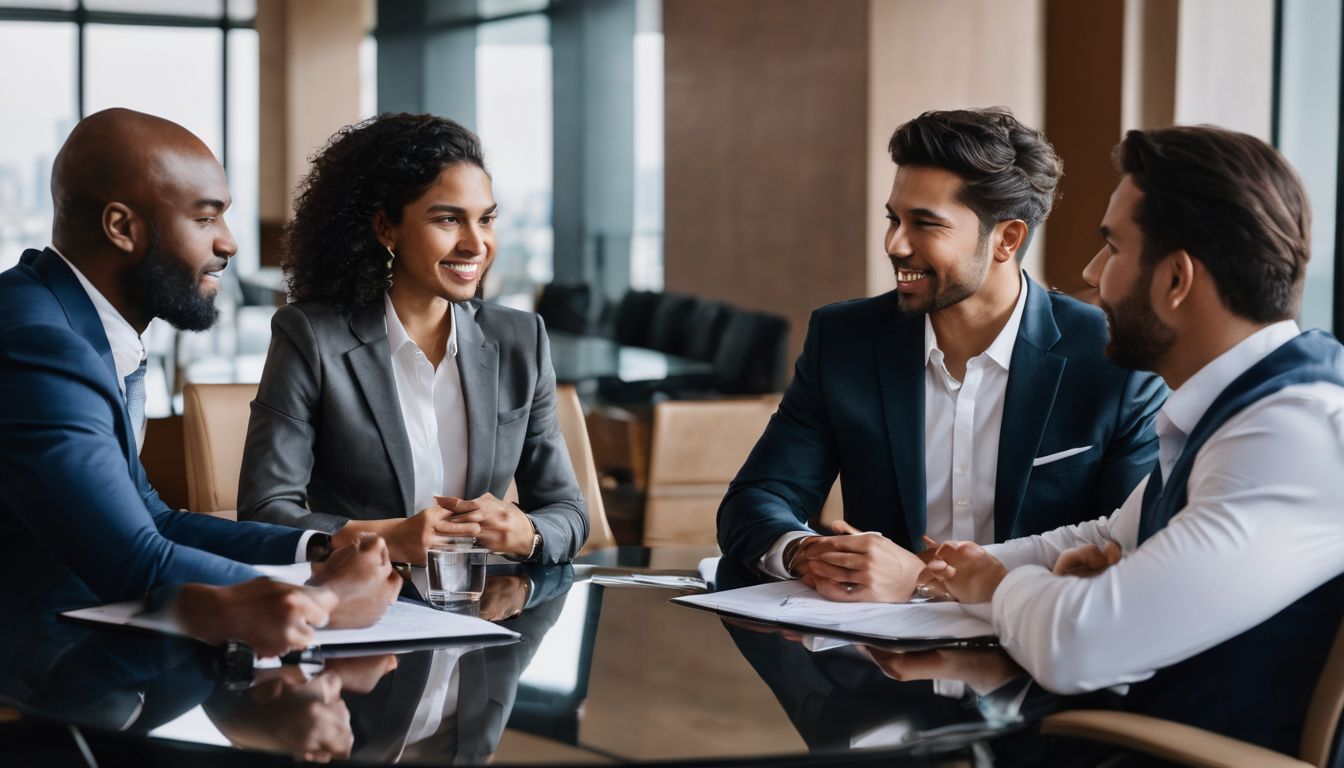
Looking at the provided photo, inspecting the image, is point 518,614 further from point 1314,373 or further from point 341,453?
point 1314,373

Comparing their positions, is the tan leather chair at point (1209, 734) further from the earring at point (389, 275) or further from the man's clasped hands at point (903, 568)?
the earring at point (389, 275)

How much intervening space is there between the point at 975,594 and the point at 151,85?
1181 centimetres

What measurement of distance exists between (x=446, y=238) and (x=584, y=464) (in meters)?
0.63

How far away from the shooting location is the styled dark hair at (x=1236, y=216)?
1553 mm

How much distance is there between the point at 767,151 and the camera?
668 cm

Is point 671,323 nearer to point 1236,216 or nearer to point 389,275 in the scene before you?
point 389,275

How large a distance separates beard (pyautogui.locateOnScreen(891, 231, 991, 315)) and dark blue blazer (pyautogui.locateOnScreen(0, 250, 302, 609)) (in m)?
1.19

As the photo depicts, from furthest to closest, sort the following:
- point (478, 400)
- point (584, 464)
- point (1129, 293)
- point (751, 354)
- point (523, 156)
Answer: point (523, 156) → point (751, 354) → point (584, 464) → point (478, 400) → point (1129, 293)

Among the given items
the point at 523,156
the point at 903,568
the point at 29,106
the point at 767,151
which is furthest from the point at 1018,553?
the point at 29,106

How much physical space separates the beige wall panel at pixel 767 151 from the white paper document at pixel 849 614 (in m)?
4.28

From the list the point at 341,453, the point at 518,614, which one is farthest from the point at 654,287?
the point at 518,614

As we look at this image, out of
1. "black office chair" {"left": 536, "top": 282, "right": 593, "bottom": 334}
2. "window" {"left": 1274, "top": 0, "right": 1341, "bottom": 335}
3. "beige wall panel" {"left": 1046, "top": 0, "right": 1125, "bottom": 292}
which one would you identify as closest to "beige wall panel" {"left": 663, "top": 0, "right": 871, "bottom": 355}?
"beige wall panel" {"left": 1046, "top": 0, "right": 1125, "bottom": 292}

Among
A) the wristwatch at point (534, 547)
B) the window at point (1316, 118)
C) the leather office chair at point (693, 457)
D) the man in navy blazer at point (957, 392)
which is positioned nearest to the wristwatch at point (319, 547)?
the wristwatch at point (534, 547)

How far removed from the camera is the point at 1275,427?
4.72 ft
